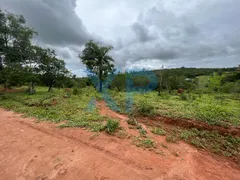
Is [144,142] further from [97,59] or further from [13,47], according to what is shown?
[13,47]

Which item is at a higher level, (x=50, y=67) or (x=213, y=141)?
(x=50, y=67)

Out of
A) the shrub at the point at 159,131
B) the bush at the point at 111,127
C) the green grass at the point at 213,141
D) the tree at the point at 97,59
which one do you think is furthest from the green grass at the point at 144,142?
the tree at the point at 97,59

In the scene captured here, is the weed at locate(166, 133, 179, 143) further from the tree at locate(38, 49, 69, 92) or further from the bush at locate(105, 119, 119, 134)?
the tree at locate(38, 49, 69, 92)

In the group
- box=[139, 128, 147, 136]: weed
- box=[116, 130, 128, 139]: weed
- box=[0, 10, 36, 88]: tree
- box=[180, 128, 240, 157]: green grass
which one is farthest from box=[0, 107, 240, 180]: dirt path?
box=[0, 10, 36, 88]: tree

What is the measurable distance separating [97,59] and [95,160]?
14.4 m

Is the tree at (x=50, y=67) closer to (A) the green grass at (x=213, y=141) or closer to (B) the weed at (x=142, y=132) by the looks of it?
(B) the weed at (x=142, y=132)

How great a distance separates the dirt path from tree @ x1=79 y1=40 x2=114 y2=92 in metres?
12.5

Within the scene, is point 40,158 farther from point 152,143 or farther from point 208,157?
point 208,157

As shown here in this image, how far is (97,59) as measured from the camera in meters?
16.8

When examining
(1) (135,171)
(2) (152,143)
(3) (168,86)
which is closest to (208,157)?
(2) (152,143)

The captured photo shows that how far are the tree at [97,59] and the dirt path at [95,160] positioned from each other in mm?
12506

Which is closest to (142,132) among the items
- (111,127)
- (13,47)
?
(111,127)

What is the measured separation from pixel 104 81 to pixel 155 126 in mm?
12419

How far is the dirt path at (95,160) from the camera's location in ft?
9.98
